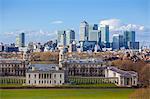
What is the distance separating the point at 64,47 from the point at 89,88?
1.46 meters

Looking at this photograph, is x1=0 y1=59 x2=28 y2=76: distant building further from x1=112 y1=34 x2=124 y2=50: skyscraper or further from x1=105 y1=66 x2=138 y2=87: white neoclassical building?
x1=112 y1=34 x2=124 y2=50: skyscraper

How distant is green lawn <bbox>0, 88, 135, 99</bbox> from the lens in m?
6.46

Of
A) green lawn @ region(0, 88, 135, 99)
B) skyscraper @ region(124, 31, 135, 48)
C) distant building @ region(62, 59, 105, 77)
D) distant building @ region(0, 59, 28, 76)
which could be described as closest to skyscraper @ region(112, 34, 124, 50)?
skyscraper @ region(124, 31, 135, 48)

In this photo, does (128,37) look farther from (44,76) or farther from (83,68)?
(44,76)

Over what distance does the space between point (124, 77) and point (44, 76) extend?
1578mm

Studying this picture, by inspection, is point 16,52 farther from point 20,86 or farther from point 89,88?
point 89,88

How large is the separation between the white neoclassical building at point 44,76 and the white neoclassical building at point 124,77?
96cm

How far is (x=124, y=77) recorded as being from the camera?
25.8ft

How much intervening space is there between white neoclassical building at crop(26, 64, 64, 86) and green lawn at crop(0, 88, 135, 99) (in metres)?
0.54

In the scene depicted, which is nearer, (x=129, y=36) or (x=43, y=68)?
(x=43, y=68)

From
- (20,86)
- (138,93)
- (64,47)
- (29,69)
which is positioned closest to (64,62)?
(64,47)

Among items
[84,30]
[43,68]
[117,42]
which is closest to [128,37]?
[117,42]

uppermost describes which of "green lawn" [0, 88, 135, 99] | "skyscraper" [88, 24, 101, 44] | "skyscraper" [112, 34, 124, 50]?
"skyscraper" [88, 24, 101, 44]

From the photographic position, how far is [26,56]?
9.08m
